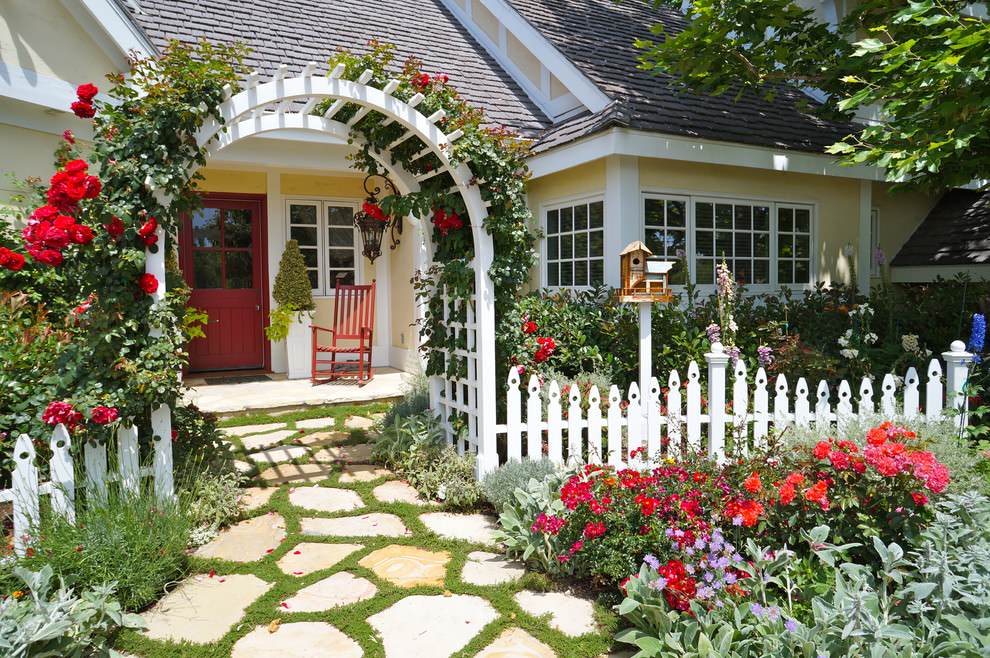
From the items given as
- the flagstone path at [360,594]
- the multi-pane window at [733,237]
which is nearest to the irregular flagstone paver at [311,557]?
the flagstone path at [360,594]

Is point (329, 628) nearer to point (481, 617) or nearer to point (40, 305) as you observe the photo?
point (481, 617)

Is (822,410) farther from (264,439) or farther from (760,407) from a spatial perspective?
(264,439)

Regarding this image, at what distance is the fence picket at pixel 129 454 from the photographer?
329cm

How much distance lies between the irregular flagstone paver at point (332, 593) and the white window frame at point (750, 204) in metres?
3.98

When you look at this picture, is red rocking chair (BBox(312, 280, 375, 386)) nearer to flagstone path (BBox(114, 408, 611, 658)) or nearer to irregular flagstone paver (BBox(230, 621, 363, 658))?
flagstone path (BBox(114, 408, 611, 658))

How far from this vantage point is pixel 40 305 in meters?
4.19

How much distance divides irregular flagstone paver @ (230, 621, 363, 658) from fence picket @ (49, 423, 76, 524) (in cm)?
113

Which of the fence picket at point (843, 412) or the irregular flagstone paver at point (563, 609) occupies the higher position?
the fence picket at point (843, 412)

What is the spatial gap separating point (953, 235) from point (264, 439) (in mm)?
8627

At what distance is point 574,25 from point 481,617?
7681mm

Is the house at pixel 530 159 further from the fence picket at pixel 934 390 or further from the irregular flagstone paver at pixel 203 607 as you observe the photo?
the irregular flagstone paver at pixel 203 607

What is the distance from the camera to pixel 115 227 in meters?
3.24

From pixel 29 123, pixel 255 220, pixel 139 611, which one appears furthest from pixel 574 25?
pixel 139 611

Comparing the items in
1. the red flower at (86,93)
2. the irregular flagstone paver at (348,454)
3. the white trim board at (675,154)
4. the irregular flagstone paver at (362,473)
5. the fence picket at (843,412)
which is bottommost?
the irregular flagstone paver at (362,473)
